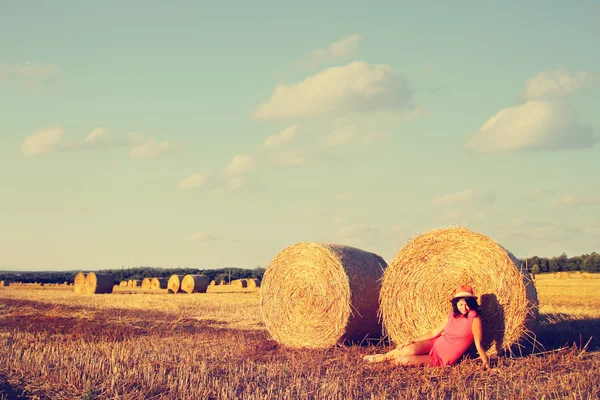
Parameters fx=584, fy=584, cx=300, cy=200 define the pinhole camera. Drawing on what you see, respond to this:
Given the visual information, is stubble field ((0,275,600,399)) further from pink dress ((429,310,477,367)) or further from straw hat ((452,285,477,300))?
straw hat ((452,285,477,300))

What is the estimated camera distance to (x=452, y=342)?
7406 millimetres

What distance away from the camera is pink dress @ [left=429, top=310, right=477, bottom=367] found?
735cm

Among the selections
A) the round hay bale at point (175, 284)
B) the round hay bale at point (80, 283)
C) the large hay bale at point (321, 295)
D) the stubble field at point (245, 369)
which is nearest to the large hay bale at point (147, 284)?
the round hay bale at point (175, 284)

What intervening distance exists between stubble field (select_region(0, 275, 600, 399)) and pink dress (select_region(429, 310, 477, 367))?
0.18 metres

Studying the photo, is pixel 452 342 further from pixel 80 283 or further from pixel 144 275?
pixel 144 275

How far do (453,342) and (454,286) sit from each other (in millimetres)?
1128

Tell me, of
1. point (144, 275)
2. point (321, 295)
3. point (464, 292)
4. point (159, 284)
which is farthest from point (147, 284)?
point (464, 292)

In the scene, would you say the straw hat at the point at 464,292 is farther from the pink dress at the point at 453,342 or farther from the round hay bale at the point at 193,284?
the round hay bale at the point at 193,284

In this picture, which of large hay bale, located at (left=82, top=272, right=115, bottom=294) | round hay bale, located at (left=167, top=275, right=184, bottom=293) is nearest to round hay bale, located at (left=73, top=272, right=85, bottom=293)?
large hay bale, located at (left=82, top=272, right=115, bottom=294)

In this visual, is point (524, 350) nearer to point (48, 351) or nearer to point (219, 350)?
point (219, 350)

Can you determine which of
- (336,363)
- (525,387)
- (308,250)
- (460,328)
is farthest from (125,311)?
(525,387)

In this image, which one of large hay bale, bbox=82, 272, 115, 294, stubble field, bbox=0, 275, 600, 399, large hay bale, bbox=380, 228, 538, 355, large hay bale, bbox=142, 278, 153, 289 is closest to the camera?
stubble field, bbox=0, 275, 600, 399

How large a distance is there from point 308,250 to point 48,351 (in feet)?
13.7

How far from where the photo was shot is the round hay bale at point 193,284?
28.1 meters
